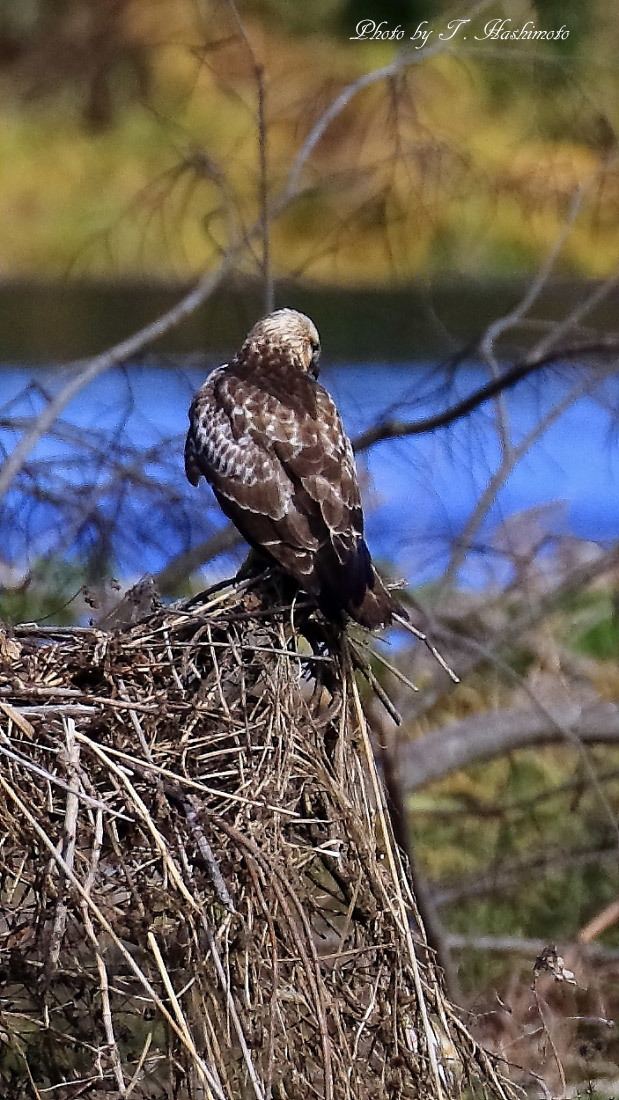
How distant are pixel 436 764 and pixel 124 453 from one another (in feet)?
4.27

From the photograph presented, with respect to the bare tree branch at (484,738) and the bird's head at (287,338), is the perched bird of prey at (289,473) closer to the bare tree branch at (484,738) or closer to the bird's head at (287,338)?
the bird's head at (287,338)

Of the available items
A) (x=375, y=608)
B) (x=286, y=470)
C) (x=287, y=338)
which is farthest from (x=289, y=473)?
(x=287, y=338)

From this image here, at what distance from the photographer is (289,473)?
2.25m

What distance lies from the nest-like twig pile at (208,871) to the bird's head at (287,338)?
3.28 ft

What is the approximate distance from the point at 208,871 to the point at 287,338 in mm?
1560

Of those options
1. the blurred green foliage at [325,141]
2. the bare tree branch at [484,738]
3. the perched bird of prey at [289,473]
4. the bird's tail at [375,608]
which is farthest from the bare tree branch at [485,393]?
the bird's tail at [375,608]

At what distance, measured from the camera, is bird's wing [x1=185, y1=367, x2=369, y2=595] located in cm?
205

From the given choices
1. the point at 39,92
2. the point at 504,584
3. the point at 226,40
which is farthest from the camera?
the point at 39,92

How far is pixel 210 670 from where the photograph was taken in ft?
5.65

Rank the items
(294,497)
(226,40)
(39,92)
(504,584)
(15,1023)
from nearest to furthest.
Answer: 1. (15,1023)
2. (294,497)
3. (226,40)
4. (504,584)
5. (39,92)

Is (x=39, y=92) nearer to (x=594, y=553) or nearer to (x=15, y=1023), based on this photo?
(x=594, y=553)

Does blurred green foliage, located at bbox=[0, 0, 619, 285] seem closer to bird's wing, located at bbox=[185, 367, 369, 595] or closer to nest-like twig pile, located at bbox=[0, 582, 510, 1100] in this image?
bird's wing, located at bbox=[185, 367, 369, 595]

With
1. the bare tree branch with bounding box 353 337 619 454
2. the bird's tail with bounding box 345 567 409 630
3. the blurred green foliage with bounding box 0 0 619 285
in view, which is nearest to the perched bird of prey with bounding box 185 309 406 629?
the bird's tail with bounding box 345 567 409 630

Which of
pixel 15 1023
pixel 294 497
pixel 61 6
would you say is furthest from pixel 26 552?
pixel 61 6
